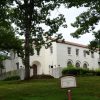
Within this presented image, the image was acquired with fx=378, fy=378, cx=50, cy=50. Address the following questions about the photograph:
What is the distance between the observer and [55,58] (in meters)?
77.1

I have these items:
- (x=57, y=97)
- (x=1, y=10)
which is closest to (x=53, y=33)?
(x=1, y=10)

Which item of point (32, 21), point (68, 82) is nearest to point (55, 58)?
point (32, 21)

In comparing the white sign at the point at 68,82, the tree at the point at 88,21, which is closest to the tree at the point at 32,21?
the tree at the point at 88,21

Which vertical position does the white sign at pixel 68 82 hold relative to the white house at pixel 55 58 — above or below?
below

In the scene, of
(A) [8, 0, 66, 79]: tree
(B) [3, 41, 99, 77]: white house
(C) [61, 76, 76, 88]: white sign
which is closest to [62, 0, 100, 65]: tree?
(A) [8, 0, 66, 79]: tree

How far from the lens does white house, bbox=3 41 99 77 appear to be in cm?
7744

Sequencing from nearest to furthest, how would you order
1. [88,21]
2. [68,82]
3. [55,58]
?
1. [68,82]
2. [88,21]
3. [55,58]

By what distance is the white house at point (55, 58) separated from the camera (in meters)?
77.4

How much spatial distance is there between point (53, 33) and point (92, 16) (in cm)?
501

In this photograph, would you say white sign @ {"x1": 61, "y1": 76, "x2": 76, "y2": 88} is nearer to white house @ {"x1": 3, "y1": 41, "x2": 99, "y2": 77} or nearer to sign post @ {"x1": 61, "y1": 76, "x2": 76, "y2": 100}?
sign post @ {"x1": 61, "y1": 76, "x2": 76, "y2": 100}

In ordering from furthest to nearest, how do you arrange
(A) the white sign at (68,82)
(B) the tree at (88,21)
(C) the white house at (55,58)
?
(C) the white house at (55,58), (B) the tree at (88,21), (A) the white sign at (68,82)

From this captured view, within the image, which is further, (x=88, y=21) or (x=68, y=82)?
(x=88, y=21)

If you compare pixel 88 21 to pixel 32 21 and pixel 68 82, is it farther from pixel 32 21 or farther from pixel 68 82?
pixel 68 82

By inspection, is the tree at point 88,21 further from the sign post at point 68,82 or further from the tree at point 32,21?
the sign post at point 68,82
